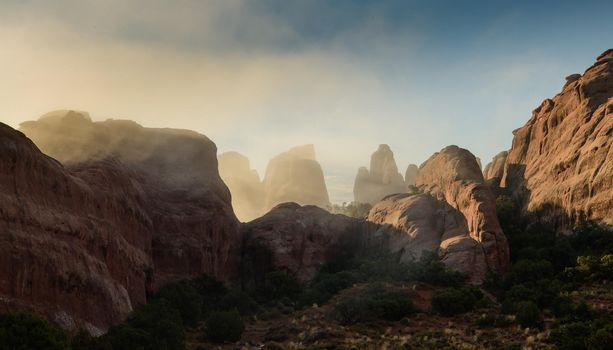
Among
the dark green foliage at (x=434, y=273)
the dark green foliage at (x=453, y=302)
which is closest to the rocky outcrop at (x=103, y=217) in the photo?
the dark green foliage at (x=453, y=302)

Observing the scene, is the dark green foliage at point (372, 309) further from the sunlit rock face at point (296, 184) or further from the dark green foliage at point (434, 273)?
the sunlit rock face at point (296, 184)

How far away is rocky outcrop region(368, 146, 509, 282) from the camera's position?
4750 cm

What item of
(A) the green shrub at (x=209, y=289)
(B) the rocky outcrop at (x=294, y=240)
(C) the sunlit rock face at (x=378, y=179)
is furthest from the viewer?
(C) the sunlit rock face at (x=378, y=179)

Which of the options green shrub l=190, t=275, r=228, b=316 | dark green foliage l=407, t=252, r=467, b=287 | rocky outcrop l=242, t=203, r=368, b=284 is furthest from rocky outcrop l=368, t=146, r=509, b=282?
green shrub l=190, t=275, r=228, b=316

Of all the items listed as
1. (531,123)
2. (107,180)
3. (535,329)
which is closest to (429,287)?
(535,329)

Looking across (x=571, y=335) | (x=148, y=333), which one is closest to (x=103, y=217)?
(x=148, y=333)

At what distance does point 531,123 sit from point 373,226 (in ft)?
90.3

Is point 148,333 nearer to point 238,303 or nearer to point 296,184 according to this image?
point 238,303

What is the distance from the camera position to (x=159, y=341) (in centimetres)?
2625

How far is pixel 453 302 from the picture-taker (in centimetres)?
3644

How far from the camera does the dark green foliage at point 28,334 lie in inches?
742

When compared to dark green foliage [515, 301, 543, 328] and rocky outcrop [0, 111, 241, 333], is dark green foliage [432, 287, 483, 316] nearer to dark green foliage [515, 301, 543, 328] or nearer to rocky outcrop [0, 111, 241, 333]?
dark green foliage [515, 301, 543, 328]

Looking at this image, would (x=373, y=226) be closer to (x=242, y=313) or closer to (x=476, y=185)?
(x=476, y=185)

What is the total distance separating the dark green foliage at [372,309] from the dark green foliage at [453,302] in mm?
1855
